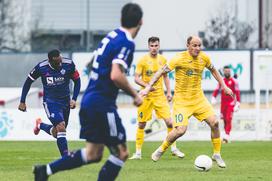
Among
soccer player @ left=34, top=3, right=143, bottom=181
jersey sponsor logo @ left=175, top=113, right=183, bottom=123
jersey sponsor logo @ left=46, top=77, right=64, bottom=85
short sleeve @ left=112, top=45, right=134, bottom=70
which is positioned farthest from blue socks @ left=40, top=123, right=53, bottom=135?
short sleeve @ left=112, top=45, right=134, bottom=70

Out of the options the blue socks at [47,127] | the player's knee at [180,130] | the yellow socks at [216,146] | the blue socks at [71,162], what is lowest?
the yellow socks at [216,146]

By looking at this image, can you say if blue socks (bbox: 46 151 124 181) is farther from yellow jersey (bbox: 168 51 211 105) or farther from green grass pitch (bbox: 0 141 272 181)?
yellow jersey (bbox: 168 51 211 105)

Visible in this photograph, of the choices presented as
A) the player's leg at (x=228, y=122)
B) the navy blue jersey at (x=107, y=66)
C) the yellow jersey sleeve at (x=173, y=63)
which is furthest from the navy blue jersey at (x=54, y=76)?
the player's leg at (x=228, y=122)

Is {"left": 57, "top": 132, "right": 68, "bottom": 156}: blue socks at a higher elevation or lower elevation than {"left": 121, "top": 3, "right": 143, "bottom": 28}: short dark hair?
lower

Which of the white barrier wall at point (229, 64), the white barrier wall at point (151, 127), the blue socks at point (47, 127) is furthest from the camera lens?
the white barrier wall at point (229, 64)

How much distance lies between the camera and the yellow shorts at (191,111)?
51.3 feet

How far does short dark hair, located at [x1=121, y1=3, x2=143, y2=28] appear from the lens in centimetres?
1037

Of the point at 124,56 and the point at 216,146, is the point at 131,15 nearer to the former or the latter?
the point at 124,56

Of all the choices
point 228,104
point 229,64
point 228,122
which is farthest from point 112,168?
point 229,64

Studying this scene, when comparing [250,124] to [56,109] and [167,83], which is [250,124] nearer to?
[167,83]

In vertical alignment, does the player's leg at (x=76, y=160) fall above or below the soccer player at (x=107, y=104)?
below

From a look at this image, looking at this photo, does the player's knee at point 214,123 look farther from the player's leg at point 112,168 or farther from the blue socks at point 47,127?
the player's leg at point 112,168

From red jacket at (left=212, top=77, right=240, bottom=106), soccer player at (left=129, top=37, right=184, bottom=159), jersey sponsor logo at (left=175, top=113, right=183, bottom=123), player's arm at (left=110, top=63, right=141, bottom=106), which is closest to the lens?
player's arm at (left=110, top=63, right=141, bottom=106)

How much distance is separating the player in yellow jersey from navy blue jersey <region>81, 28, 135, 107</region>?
4.82 m
